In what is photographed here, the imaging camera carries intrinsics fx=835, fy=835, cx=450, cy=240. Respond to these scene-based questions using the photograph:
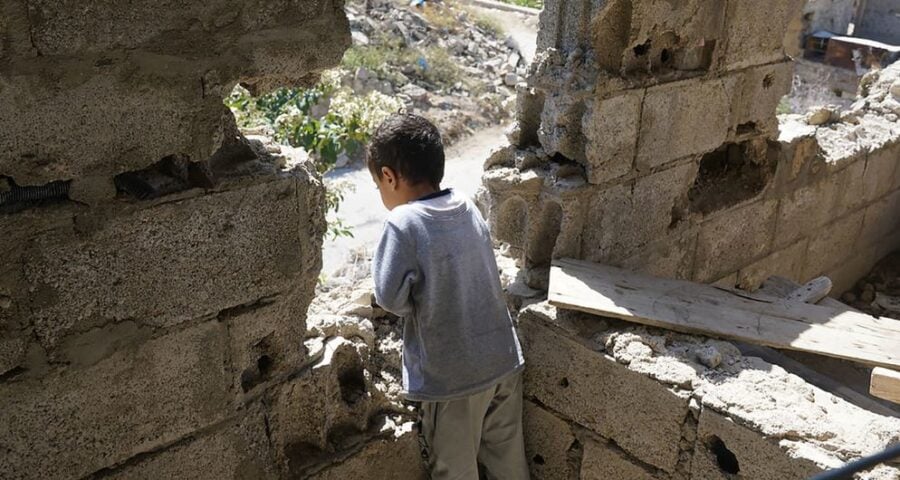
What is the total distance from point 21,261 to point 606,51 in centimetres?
240

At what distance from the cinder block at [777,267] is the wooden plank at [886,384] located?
221cm

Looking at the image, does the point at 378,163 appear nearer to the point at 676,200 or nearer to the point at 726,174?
the point at 676,200

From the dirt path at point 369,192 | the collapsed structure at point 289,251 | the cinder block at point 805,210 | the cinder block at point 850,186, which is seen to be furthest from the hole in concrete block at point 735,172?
the dirt path at point 369,192

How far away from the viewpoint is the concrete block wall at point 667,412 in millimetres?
2693

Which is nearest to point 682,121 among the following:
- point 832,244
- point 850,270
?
point 832,244

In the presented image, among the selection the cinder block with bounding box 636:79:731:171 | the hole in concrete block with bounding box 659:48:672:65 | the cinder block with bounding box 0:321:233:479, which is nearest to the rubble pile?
the cinder block with bounding box 636:79:731:171

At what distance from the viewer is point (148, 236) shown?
2367 mm

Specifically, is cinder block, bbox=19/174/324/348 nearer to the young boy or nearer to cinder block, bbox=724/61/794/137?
the young boy

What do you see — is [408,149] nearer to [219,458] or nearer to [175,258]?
[175,258]

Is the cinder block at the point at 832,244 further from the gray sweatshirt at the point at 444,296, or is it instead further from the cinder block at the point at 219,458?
the cinder block at the point at 219,458

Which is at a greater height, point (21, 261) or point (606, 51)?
point (606, 51)

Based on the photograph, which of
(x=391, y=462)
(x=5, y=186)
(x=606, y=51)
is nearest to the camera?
(x=5, y=186)

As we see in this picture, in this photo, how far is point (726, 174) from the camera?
4.76 meters

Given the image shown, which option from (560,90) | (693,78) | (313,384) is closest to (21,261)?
(313,384)
